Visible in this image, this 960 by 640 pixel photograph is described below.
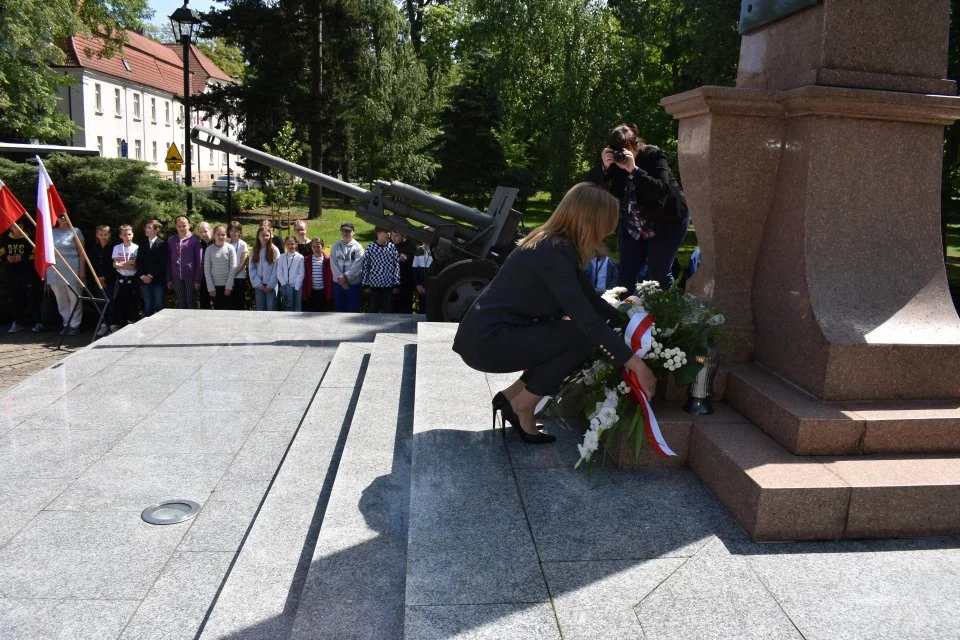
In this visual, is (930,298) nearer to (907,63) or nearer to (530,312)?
(907,63)

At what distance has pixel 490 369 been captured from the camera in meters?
4.36

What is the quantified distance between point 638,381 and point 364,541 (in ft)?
5.01

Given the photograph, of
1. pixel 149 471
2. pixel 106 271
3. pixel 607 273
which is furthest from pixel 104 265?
pixel 149 471

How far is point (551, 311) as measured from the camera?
4332 millimetres

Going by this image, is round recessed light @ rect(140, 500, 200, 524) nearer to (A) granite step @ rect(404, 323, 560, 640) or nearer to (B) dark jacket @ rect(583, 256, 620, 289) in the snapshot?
(A) granite step @ rect(404, 323, 560, 640)

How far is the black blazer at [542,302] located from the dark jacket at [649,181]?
1654 millimetres

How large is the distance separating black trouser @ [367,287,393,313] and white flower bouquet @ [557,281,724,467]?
6803 mm

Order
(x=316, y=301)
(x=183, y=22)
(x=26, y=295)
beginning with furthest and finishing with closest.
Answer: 1. (x=183, y=22)
2. (x=26, y=295)
3. (x=316, y=301)

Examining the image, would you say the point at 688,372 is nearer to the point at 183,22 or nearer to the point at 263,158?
the point at 263,158

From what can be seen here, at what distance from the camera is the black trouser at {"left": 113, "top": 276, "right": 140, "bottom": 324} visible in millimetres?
11719

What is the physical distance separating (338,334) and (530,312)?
535 cm

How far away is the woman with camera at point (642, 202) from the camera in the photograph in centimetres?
562

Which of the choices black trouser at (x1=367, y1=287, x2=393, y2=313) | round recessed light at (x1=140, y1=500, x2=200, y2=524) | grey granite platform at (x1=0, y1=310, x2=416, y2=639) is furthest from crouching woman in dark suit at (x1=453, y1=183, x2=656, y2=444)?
black trouser at (x1=367, y1=287, x2=393, y2=313)

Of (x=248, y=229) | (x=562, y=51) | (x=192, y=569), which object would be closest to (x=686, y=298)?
(x=192, y=569)
